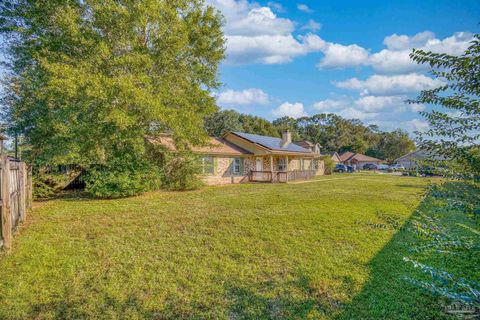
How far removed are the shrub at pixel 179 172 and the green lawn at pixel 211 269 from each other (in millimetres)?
6511

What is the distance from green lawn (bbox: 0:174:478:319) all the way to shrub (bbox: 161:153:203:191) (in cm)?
651

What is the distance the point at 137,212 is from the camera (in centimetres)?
907

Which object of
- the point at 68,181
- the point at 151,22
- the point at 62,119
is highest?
the point at 151,22

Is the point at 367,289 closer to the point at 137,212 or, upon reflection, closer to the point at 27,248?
the point at 27,248

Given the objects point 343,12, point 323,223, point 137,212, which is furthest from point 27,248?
point 343,12

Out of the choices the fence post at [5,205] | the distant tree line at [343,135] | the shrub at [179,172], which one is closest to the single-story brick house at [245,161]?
the shrub at [179,172]

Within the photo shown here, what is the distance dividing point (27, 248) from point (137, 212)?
364 cm

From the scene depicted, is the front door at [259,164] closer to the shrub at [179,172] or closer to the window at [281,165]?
the window at [281,165]

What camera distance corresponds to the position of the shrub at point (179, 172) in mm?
14758

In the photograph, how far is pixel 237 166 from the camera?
21.2 metres

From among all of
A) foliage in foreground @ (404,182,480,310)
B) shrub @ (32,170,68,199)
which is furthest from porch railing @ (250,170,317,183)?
foliage in foreground @ (404,182,480,310)

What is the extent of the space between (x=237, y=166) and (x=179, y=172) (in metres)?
6.97

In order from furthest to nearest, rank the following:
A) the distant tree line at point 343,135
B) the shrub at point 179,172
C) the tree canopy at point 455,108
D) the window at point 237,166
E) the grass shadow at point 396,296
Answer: the distant tree line at point 343,135, the window at point 237,166, the shrub at point 179,172, the grass shadow at point 396,296, the tree canopy at point 455,108

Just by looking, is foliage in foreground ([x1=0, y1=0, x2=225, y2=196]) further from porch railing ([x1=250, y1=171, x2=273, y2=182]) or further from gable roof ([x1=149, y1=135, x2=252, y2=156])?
porch railing ([x1=250, y1=171, x2=273, y2=182])
